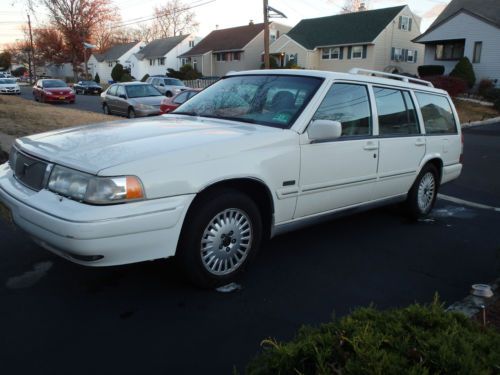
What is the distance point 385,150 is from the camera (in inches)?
203

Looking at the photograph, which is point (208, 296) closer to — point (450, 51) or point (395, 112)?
point (395, 112)

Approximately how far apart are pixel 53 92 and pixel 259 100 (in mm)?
27590

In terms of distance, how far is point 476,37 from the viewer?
114ft

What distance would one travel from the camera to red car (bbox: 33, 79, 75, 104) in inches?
1141

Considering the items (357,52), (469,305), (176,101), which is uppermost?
(357,52)

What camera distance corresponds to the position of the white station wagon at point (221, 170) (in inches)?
127

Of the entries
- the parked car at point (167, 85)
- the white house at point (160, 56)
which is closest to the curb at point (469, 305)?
→ the parked car at point (167, 85)

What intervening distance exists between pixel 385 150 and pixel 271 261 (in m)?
1.76

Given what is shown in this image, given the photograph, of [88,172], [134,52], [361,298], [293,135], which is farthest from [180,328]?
[134,52]

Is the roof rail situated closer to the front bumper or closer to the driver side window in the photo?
the driver side window

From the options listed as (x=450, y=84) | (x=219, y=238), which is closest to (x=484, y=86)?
(x=450, y=84)

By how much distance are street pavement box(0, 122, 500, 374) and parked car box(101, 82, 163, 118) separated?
42.3ft

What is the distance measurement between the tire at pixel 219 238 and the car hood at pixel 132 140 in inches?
16.5

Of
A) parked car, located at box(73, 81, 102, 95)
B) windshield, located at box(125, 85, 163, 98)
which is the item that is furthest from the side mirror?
parked car, located at box(73, 81, 102, 95)
